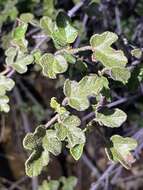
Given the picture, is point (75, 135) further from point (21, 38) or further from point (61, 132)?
point (21, 38)

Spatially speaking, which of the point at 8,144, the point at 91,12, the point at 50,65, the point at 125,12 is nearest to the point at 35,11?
the point at 125,12

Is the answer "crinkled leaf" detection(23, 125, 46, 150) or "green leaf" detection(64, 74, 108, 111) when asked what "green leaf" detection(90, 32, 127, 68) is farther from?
"crinkled leaf" detection(23, 125, 46, 150)

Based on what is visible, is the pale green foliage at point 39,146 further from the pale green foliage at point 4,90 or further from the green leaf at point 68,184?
the green leaf at point 68,184

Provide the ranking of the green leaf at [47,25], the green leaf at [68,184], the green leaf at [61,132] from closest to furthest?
the green leaf at [61,132]
the green leaf at [47,25]
the green leaf at [68,184]

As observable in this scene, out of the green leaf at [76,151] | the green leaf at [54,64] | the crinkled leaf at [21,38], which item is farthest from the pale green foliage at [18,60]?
the green leaf at [76,151]

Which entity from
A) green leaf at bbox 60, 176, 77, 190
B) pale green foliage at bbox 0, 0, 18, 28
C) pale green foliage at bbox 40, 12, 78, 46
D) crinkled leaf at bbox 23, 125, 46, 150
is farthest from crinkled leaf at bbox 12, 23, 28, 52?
green leaf at bbox 60, 176, 77, 190

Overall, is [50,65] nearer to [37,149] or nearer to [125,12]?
[37,149]

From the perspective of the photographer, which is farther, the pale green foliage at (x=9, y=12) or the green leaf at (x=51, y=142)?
the pale green foliage at (x=9, y=12)

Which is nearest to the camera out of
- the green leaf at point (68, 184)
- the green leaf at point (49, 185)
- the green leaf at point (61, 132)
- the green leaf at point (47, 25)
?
the green leaf at point (61, 132)
